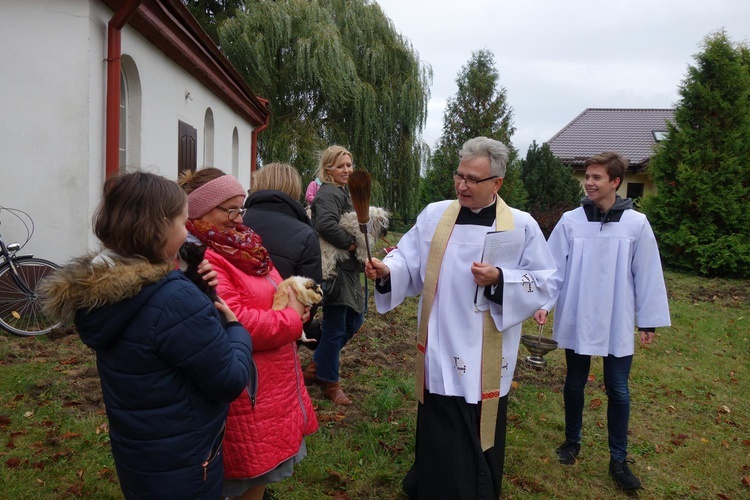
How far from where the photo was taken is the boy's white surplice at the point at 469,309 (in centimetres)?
297

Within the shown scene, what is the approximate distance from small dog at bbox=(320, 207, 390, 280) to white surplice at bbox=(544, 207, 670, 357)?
Result: 1.42 meters

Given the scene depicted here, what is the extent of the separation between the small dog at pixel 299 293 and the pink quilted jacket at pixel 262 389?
52 millimetres

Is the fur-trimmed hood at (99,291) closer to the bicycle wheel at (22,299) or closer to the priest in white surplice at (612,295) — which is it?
the priest in white surplice at (612,295)

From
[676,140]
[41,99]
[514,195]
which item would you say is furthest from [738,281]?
[41,99]

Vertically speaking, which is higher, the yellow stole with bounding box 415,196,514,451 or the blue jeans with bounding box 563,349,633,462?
the yellow stole with bounding box 415,196,514,451

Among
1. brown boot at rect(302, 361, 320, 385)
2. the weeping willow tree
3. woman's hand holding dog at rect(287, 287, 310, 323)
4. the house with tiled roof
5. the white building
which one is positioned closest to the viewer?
woman's hand holding dog at rect(287, 287, 310, 323)

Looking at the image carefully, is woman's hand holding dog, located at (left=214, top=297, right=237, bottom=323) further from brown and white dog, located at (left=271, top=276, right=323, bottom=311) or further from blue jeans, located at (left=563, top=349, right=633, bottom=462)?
blue jeans, located at (left=563, top=349, right=633, bottom=462)

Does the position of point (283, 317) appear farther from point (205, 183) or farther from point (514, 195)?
point (514, 195)

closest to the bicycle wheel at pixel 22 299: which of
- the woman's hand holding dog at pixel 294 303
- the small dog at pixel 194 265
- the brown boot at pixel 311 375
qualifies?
the brown boot at pixel 311 375

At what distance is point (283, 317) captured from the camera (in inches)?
91.9

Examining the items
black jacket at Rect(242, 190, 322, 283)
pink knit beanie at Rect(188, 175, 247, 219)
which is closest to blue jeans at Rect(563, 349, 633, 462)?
black jacket at Rect(242, 190, 322, 283)

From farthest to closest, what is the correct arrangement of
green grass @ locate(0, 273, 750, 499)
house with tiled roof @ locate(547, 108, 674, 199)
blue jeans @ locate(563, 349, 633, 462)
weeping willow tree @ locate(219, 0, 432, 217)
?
house with tiled roof @ locate(547, 108, 674, 199)
weeping willow tree @ locate(219, 0, 432, 217)
blue jeans @ locate(563, 349, 633, 462)
green grass @ locate(0, 273, 750, 499)

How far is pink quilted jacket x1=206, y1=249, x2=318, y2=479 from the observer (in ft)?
7.53

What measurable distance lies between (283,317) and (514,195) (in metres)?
18.2
